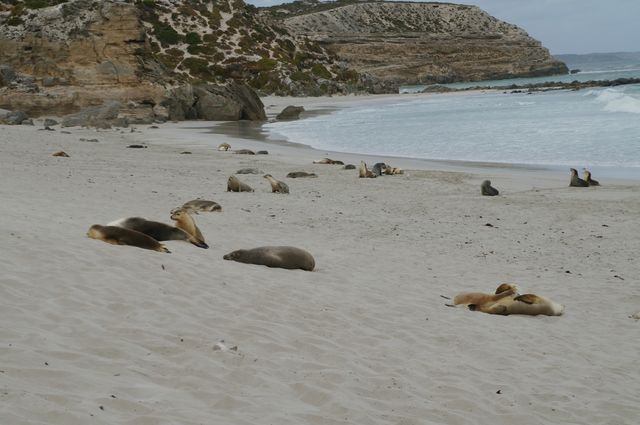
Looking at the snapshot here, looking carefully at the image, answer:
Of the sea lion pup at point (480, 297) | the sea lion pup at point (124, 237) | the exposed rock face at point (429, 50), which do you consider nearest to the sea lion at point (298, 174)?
the sea lion pup at point (124, 237)

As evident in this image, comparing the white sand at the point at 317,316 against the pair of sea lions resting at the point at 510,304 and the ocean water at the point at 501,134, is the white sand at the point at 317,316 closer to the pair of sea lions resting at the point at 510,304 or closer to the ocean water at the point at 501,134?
the pair of sea lions resting at the point at 510,304

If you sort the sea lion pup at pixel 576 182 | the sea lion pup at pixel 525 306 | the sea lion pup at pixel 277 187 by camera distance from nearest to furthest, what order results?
the sea lion pup at pixel 525 306 < the sea lion pup at pixel 277 187 < the sea lion pup at pixel 576 182

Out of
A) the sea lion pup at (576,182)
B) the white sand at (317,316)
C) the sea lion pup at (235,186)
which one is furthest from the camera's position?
the sea lion pup at (576,182)

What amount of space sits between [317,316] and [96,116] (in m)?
26.5

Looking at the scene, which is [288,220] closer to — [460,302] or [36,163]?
[460,302]

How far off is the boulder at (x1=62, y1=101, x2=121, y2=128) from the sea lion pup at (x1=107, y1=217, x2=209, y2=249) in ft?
72.4

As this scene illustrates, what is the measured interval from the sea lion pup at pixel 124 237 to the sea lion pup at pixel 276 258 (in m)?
0.83

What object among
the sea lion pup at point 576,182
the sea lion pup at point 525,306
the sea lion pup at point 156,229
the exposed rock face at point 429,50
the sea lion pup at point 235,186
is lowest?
the sea lion pup at point 525,306

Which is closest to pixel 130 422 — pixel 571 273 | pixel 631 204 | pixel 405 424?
pixel 405 424

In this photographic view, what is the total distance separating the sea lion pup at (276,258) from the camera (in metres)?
7.94

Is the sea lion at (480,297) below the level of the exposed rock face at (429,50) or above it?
below

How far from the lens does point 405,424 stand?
4070mm

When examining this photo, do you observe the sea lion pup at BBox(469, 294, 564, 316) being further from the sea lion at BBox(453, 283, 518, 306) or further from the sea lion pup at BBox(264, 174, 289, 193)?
the sea lion pup at BBox(264, 174, 289, 193)

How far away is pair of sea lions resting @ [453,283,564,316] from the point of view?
707 centimetres
